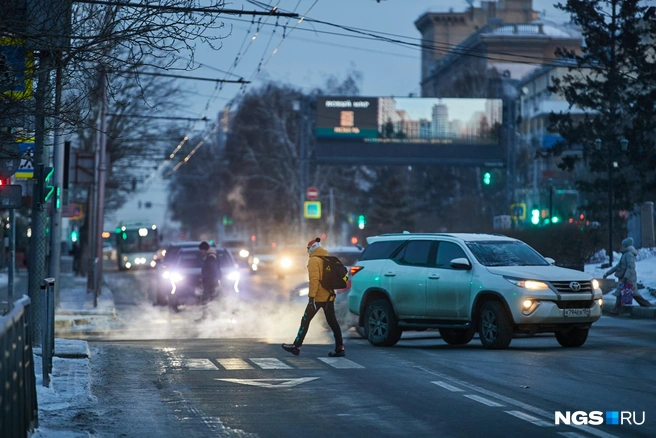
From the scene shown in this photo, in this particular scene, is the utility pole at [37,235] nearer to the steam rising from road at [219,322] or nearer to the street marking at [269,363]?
the street marking at [269,363]

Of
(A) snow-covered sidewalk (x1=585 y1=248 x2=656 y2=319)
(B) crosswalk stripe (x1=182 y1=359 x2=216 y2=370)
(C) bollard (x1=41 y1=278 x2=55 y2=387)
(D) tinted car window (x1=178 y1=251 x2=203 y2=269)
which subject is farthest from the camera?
(D) tinted car window (x1=178 y1=251 x2=203 y2=269)

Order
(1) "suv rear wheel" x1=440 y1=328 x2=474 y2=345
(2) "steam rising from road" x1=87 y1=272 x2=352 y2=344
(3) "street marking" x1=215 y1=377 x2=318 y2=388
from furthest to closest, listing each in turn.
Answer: (2) "steam rising from road" x1=87 y1=272 x2=352 y2=344 < (1) "suv rear wheel" x1=440 y1=328 x2=474 y2=345 < (3) "street marking" x1=215 y1=377 x2=318 y2=388

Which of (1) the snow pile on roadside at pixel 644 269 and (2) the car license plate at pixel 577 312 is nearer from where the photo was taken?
(2) the car license plate at pixel 577 312

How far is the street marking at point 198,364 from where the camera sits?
14.0 meters

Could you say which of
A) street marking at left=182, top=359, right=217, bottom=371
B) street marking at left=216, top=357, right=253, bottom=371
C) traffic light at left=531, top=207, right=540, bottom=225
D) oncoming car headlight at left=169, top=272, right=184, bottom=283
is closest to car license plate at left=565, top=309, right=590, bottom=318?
street marking at left=216, top=357, right=253, bottom=371

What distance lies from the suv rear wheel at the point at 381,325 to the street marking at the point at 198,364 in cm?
357

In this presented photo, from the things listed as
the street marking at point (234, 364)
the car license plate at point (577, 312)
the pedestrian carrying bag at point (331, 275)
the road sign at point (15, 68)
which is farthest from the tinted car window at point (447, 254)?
the road sign at point (15, 68)

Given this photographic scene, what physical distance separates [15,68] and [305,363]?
5.11 metres

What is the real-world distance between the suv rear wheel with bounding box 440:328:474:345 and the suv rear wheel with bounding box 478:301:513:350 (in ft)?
3.19

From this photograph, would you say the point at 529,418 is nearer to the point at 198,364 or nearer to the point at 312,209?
the point at 198,364

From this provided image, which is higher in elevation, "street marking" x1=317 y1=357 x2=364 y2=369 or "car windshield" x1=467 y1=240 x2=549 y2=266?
"car windshield" x1=467 y1=240 x2=549 y2=266

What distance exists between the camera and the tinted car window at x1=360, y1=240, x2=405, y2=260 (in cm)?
1826

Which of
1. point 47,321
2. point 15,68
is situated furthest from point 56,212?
point 15,68

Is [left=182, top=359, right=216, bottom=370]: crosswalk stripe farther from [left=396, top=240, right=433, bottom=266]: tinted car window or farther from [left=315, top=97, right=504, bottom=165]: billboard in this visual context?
[left=315, top=97, right=504, bottom=165]: billboard
